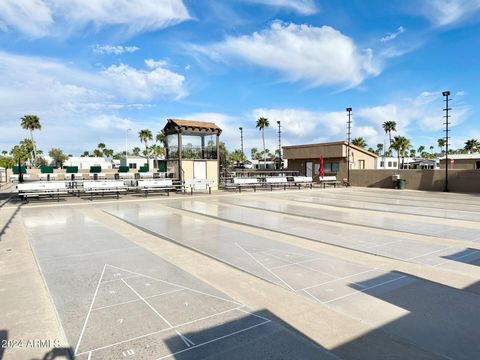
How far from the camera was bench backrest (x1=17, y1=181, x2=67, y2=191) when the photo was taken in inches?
638

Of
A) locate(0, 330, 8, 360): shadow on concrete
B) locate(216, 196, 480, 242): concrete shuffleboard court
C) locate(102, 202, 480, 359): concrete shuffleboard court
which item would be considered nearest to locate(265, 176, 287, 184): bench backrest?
locate(216, 196, 480, 242): concrete shuffleboard court

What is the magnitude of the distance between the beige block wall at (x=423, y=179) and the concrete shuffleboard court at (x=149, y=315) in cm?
2578

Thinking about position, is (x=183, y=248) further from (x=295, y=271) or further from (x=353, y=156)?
(x=353, y=156)

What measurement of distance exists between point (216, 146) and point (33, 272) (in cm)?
1888

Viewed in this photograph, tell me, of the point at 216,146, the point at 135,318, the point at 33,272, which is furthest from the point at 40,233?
the point at 216,146

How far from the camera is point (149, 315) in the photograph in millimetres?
4223

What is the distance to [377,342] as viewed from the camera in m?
3.56

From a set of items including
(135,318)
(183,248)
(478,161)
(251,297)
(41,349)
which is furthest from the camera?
(478,161)

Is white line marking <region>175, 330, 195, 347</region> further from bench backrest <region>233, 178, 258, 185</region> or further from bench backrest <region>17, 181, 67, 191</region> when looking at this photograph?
bench backrest <region>233, 178, 258, 185</region>

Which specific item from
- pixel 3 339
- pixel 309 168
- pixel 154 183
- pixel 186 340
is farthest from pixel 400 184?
pixel 3 339

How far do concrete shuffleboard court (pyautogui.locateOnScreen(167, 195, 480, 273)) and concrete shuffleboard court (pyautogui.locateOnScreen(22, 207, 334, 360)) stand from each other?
4051 mm

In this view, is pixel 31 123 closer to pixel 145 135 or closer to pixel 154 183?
pixel 145 135

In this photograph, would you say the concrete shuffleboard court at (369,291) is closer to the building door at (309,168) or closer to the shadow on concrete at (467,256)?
the shadow on concrete at (467,256)

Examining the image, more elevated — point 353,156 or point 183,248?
point 353,156
